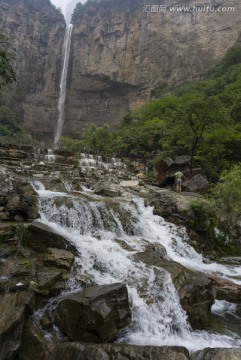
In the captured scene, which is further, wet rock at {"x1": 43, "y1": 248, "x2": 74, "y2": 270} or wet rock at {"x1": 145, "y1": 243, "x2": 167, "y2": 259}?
wet rock at {"x1": 145, "y1": 243, "x2": 167, "y2": 259}

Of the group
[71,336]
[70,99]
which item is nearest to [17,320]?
[71,336]

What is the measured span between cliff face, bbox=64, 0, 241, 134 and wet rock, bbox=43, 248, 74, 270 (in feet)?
155

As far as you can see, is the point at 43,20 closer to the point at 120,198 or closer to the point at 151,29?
the point at 151,29

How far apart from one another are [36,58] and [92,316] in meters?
59.5

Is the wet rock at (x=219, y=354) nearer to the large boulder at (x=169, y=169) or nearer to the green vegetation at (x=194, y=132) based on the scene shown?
the large boulder at (x=169, y=169)

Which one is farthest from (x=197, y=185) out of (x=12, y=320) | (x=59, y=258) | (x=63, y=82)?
(x=63, y=82)

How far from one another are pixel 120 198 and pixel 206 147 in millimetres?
10219

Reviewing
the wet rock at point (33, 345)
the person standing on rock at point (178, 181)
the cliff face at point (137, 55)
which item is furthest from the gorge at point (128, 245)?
the cliff face at point (137, 55)

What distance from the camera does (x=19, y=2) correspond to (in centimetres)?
5962

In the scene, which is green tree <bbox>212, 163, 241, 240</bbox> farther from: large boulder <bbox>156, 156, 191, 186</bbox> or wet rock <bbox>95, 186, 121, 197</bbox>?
large boulder <bbox>156, 156, 191, 186</bbox>

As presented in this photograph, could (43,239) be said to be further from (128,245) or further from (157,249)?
(157,249)

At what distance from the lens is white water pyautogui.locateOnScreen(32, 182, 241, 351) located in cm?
605

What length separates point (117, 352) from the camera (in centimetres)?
461

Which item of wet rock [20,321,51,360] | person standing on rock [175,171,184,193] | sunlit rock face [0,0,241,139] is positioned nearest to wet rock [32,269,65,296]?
wet rock [20,321,51,360]
